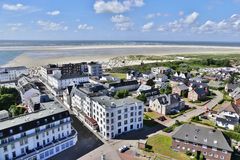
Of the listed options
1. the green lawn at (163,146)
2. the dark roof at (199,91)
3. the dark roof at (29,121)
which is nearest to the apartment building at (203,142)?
the green lawn at (163,146)

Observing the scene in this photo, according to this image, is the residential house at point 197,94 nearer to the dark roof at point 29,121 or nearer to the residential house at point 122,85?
the residential house at point 122,85

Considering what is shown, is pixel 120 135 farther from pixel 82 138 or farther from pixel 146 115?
pixel 146 115

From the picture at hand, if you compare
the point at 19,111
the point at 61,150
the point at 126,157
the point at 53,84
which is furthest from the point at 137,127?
the point at 53,84

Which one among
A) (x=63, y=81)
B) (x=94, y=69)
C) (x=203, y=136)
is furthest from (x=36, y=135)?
(x=94, y=69)

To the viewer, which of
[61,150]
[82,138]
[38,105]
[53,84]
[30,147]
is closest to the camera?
[30,147]

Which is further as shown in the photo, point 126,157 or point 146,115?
point 146,115

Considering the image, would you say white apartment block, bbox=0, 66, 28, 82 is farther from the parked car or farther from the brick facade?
the brick facade

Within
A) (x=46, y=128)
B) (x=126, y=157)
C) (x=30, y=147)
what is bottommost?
(x=126, y=157)
